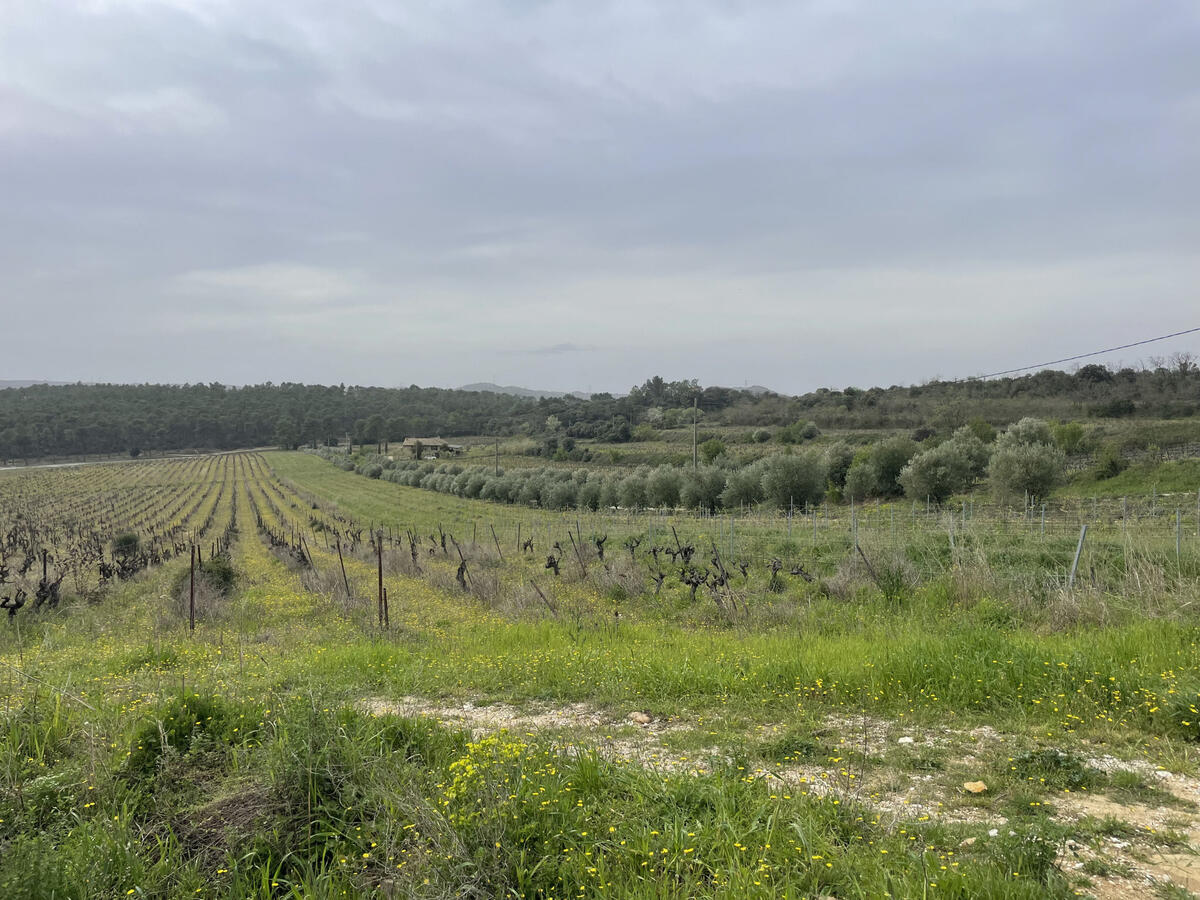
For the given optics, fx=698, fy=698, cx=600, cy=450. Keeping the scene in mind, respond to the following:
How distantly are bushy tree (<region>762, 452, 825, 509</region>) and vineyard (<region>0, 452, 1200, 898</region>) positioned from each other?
A: 28399 millimetres

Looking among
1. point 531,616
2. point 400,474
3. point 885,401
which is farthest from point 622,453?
point 531,616

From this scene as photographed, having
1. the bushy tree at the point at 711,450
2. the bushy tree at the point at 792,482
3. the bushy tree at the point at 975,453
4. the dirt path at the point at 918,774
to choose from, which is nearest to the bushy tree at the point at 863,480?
the bushy tree at the point at 792,482

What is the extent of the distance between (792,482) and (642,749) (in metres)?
37.5

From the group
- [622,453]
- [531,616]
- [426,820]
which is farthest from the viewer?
[622,453]

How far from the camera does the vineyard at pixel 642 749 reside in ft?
12.0

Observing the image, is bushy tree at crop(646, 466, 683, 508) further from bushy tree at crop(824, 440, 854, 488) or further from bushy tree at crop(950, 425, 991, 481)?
bushy tree at crop(950, 425, 991, 481)

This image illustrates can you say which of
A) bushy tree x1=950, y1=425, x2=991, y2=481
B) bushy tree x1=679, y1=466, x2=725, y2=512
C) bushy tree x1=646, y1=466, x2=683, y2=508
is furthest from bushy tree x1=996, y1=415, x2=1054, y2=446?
bushy tree x1=646, y1=466, x2=683, y2=508

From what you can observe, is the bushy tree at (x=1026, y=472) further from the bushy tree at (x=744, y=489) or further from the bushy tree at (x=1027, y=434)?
the bushy tree at (x=744, y=489)

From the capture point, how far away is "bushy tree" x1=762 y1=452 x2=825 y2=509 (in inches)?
1622

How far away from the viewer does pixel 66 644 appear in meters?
11.5

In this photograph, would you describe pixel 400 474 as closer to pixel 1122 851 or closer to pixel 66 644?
pixel 66 644

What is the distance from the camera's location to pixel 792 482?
136 ft

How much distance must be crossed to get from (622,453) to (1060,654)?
70863mm

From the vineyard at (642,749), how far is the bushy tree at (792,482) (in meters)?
28.4
